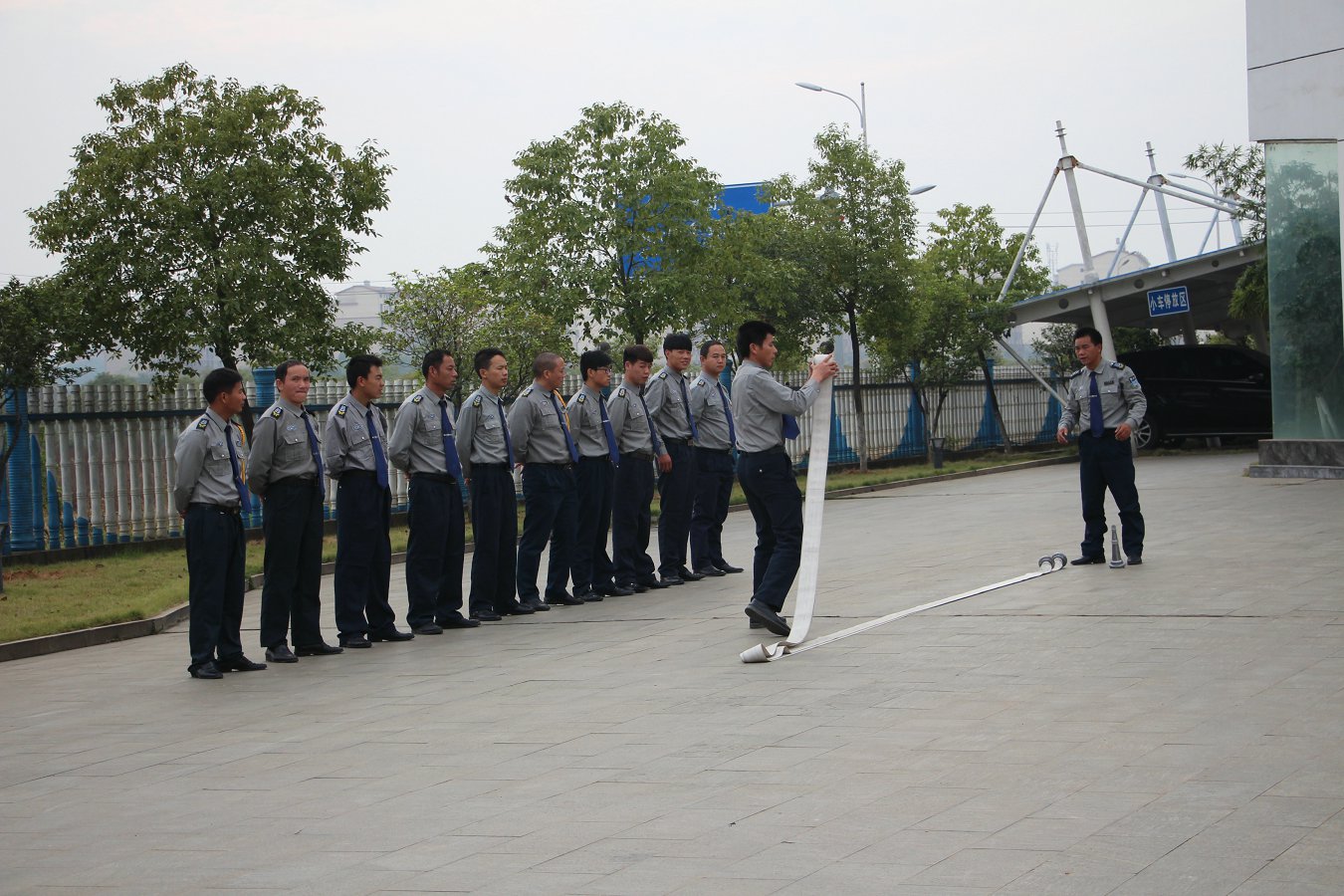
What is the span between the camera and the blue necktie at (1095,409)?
38.8ft

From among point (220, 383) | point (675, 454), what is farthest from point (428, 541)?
point (675, 454)

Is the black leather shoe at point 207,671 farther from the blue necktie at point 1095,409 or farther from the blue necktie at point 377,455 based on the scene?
the blue necktie at point 1095,409

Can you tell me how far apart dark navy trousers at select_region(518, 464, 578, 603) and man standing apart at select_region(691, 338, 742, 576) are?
1473mm

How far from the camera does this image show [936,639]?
343 inches

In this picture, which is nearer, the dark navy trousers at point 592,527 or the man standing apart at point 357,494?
the man standing apart at point 357,494

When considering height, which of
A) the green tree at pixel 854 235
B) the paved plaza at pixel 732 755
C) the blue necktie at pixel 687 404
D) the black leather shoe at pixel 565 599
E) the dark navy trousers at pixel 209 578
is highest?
the green tree at pixel 854 235

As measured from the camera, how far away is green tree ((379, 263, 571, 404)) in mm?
19312

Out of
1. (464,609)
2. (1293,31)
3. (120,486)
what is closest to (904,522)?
(464,609)

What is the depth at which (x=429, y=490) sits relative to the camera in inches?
421

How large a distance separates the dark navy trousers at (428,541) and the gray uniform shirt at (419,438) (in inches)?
3.2

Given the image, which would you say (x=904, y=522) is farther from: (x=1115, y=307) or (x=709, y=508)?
(x=1115, y=307)

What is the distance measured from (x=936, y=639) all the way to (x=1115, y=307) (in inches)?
888

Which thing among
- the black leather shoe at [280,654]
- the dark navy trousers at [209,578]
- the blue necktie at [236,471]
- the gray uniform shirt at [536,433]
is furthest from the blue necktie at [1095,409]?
the dark navy trousers at [209,578]

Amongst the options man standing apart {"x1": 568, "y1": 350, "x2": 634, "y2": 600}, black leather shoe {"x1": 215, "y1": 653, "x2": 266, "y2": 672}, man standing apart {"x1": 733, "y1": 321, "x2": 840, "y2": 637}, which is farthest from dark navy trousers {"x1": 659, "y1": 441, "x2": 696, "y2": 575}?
black leather shoe {"x1": 215, "y1": 653, "x2": 266, "y2": 672}
